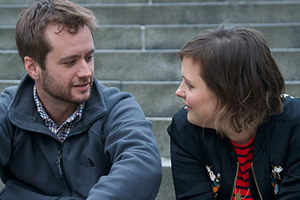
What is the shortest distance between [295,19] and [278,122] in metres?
2.50

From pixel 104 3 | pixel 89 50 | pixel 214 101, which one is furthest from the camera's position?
pixel 104 3

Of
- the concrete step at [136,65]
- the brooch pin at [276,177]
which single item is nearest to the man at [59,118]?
the brooch pin at [276,177]

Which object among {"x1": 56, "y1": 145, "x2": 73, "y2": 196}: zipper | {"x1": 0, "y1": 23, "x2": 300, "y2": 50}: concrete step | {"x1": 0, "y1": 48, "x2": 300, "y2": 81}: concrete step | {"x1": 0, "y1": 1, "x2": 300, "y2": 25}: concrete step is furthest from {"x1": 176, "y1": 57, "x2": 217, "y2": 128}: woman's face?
{"x1": 0, "y1": 1, "x2": 300, "y2": 25}: concrete step

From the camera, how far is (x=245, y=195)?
2238 mm

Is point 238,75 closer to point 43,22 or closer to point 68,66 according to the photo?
point 68,66

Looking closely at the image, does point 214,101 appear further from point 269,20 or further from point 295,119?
point 269,20

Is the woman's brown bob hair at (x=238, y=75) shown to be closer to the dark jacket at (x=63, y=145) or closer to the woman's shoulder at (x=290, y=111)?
the woman's shoulder at (x=290, y=111)

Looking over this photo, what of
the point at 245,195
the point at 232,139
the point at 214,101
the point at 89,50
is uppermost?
the point at 89,50

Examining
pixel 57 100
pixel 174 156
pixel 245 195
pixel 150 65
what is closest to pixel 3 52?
pixel 150 65

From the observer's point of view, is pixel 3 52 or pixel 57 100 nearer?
pixel 57 100

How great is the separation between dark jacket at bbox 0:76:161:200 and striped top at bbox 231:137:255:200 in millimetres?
385

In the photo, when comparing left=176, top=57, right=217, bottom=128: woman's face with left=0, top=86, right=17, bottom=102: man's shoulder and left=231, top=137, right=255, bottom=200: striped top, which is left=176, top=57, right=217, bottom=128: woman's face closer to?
left=231, top=137, right=255, bottom=200: striped top

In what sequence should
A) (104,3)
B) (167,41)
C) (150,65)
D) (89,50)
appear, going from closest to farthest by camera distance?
(89,50), (150,65), (167,41), (104,3)

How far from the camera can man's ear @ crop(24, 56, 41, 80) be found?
236 centimetres
